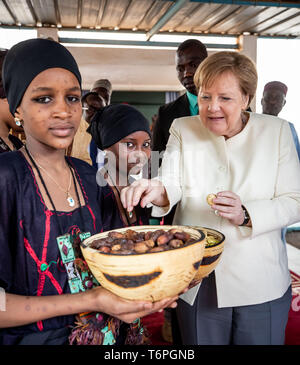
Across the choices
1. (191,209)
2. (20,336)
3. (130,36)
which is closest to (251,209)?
(191,209)

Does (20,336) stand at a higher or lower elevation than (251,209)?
lower

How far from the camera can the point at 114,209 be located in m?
1.32

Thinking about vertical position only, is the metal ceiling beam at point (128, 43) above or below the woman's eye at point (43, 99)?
above

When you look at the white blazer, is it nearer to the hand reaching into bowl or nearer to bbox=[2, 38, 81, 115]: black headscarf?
the hand reaching into bowl

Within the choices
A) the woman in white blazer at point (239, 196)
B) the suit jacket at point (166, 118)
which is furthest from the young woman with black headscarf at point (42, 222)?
the suit jacket at point (166, 118)

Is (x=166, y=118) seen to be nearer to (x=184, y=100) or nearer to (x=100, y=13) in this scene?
(x=184, y=100)

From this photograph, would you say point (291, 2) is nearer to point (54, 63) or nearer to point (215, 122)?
point (215, 122)

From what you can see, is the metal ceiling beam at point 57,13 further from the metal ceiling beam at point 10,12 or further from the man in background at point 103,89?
the man in background at point 103,89

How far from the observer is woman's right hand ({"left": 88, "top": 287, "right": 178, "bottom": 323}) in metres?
0.90

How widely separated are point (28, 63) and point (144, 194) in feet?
2.02

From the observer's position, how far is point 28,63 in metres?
0.98

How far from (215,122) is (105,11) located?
4786 millimetres

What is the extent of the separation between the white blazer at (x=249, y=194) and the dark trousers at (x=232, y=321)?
56 mm

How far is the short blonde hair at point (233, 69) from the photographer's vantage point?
4.52 feet
